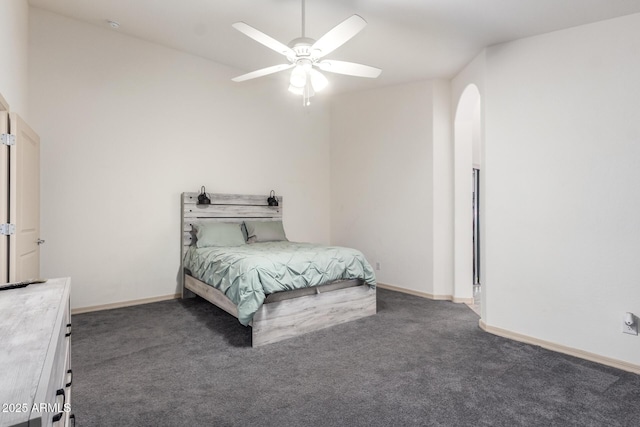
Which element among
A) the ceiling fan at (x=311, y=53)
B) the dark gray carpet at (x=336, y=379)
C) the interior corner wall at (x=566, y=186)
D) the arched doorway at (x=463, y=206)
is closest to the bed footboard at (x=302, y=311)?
the dark gray carpet at (x=336, y=379)

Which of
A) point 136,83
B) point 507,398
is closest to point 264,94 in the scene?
point 136,83

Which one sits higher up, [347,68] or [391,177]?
[347,68]

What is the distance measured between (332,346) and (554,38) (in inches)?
132

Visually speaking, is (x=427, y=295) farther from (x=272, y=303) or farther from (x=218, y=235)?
(x=218, y=235)

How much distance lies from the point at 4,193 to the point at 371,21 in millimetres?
3260

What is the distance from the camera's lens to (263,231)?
474cm

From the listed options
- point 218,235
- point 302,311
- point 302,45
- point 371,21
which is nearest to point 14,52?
point 302,45

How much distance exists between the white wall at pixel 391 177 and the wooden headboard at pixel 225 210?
127cm

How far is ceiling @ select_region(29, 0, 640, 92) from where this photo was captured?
2.85m

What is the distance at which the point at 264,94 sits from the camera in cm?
524

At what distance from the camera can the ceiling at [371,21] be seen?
285 cm

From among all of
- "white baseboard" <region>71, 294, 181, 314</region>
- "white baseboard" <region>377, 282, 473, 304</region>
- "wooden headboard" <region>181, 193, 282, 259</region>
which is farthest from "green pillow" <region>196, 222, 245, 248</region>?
"white baseboard" <region>377, 282, 473, 304</region>

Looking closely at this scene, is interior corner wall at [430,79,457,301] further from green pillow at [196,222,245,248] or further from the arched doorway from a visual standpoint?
green pillow at [196,222,245,248]

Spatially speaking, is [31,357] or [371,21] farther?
[371,21]
